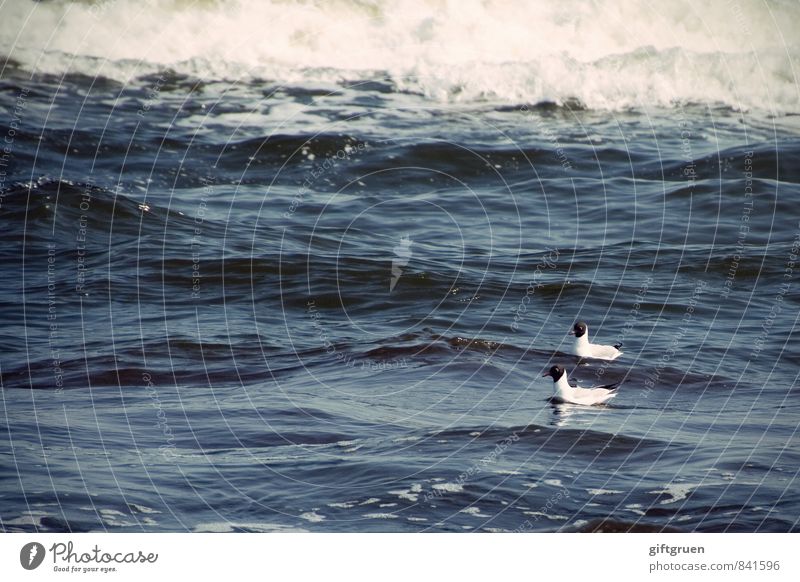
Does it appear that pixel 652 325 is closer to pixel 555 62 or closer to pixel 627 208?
pixel 627 208

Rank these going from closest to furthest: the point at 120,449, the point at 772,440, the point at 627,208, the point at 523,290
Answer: the point at 120,449, the point at 772,440, the point at 523,290, the point at 627,208

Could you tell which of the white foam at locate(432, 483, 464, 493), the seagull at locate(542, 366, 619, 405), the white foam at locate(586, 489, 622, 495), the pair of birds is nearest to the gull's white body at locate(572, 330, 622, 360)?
the pair of birds

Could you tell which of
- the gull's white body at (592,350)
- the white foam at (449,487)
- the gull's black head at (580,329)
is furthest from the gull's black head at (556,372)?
the white foam at (449,487)

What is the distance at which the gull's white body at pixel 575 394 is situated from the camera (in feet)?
26.4

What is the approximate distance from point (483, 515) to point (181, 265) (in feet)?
18.1

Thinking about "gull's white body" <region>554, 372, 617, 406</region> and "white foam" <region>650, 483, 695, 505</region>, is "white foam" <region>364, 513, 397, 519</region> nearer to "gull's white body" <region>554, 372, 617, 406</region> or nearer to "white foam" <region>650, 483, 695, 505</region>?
Answer: "white foam" <region>650, 483, 695, 505</region>

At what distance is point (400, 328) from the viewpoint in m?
9.69

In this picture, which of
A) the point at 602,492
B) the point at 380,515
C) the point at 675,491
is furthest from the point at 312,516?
the point at 675,491

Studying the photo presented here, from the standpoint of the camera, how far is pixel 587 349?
29.5ft

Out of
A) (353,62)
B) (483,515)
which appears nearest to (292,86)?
(353,62)

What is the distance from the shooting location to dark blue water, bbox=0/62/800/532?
257 inches

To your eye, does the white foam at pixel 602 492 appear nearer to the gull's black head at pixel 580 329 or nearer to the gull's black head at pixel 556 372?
the gull's black head at pixel 556 372

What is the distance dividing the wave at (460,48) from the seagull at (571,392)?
521 centimetres
